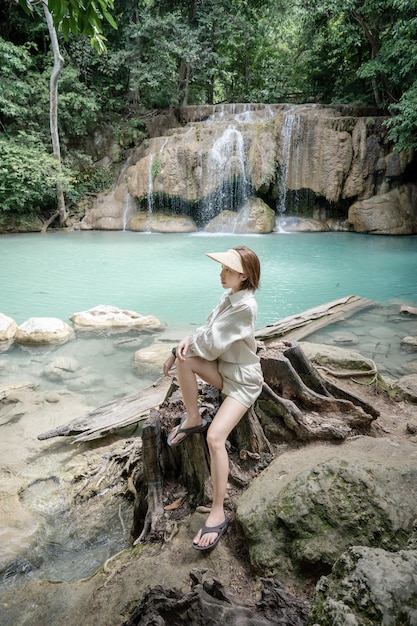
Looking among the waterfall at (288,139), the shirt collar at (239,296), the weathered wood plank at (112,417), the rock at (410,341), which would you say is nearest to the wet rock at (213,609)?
the shirt collar at (239,296)

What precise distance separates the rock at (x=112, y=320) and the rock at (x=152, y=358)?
992 millimetres

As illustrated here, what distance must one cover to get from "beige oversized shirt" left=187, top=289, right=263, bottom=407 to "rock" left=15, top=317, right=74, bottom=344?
432cm

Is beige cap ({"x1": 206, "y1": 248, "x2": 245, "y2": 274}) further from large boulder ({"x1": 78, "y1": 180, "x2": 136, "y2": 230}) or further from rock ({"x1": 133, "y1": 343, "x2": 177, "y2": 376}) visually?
large boulder ({"x1": 78, "y1": 180, "x2": 136, "y2": 230})

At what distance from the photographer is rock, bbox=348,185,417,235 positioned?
14.0 m

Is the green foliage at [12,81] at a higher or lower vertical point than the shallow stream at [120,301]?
higher

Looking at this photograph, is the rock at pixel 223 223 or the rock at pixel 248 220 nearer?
the rock at pixel 248 220

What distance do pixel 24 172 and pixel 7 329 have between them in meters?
10.9

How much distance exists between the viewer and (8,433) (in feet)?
12.1

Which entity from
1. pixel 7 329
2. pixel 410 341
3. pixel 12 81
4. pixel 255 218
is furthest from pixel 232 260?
pixel 12 81

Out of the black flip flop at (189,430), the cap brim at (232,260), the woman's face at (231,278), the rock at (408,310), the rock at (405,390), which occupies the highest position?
the cap brim at (232,260)

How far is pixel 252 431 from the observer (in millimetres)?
2311

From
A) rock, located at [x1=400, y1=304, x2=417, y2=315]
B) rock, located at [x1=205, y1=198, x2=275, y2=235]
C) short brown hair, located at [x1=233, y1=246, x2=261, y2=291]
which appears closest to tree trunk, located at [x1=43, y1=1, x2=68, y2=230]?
rock, located at [x1=205, y1=198, x2=275, y2=235]

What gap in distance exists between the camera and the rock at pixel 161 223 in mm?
15930

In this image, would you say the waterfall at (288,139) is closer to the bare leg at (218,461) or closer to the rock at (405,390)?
the rock at (405,390)
